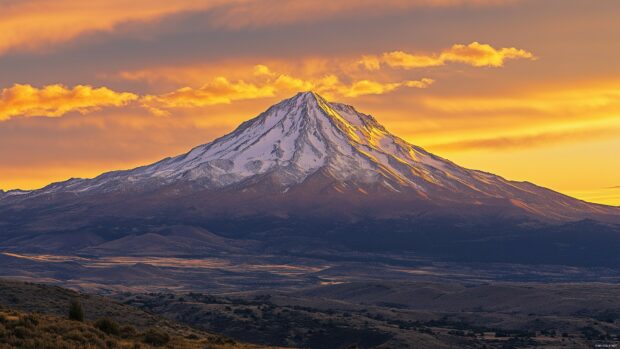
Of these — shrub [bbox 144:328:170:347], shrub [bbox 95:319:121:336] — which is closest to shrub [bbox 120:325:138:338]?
shrub [bbox 95:319:121:336]

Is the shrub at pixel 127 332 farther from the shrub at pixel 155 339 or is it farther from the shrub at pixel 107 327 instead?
the shrub at pixel 155 339

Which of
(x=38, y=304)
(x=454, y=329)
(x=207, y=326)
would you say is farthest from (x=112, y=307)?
(x=454, y=329)

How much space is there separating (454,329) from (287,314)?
1856 centimetres

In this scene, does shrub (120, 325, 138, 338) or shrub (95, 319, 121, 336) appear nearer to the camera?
shrub (95, 319, 121, 336)


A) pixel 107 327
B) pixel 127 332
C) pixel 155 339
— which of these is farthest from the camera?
pixel 127 332

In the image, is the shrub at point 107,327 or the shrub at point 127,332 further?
the shrub at point 127,332

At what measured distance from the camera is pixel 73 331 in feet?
126

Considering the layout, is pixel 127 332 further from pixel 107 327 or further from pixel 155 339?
pixel 155 339

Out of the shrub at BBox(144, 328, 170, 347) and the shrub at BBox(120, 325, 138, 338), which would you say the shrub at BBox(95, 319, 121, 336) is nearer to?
the shrub at BBox(120, 325, 138, 338)

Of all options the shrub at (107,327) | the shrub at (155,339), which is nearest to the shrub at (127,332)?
the shrub at (107,327)

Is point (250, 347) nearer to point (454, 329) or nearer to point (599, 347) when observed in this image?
point (599, 347)

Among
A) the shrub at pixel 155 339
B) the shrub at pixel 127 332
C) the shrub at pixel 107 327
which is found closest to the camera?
the shrub at pixel 155 339

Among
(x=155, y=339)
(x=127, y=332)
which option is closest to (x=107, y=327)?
(x=127, y=332)

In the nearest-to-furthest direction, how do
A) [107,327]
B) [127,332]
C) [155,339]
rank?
[155,339] < [107,327] < [127,332]
